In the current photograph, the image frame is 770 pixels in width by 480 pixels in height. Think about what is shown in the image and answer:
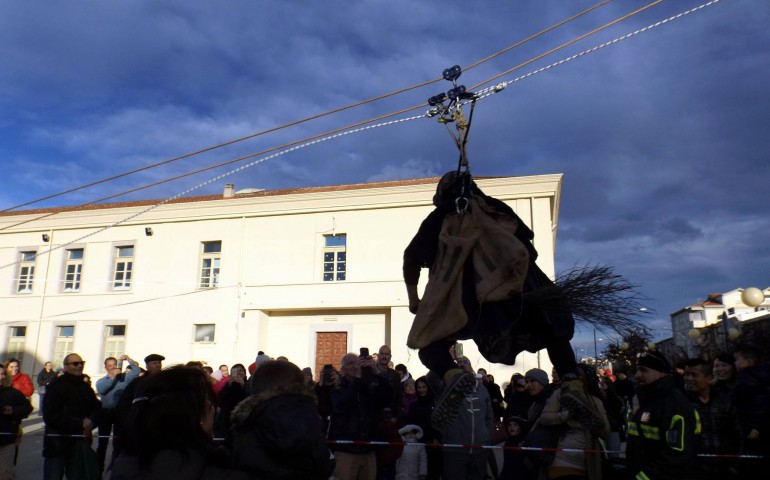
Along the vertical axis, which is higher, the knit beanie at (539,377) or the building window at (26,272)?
the building window at (26,272)

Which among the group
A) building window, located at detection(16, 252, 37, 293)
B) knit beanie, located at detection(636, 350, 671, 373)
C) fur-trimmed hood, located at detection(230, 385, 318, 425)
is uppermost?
building window, located at detection(16, 252, 37, 293)

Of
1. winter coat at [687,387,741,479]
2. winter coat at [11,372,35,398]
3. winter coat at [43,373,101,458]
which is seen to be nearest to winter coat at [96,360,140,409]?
winter coat at [43,373,101,458]

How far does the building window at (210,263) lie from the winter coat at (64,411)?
14.8 metres

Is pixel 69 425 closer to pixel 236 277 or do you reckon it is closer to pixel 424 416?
pixel 424 416

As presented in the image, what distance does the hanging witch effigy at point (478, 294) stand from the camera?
3.21 meters

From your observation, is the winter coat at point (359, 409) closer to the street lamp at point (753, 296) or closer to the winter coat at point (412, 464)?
the winter coat at point (412, 464)

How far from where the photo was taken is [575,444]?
4914mm

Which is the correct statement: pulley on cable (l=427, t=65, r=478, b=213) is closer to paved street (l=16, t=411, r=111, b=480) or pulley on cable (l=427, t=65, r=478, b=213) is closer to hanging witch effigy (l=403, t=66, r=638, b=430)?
hanging witch effigy (l=403, t=66, r=638, b=430)

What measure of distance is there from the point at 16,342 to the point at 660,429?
25.4m

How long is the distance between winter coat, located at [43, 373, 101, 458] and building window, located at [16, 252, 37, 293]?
19607mm

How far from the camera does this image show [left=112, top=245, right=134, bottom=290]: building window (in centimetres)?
2270

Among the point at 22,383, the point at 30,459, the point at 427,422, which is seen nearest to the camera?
the point at 427,422

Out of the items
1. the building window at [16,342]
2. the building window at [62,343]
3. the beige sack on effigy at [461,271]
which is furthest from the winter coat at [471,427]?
the building window at [16,342]

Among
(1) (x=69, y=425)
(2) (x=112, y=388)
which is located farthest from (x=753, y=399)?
(2) (x=112, y=388)
